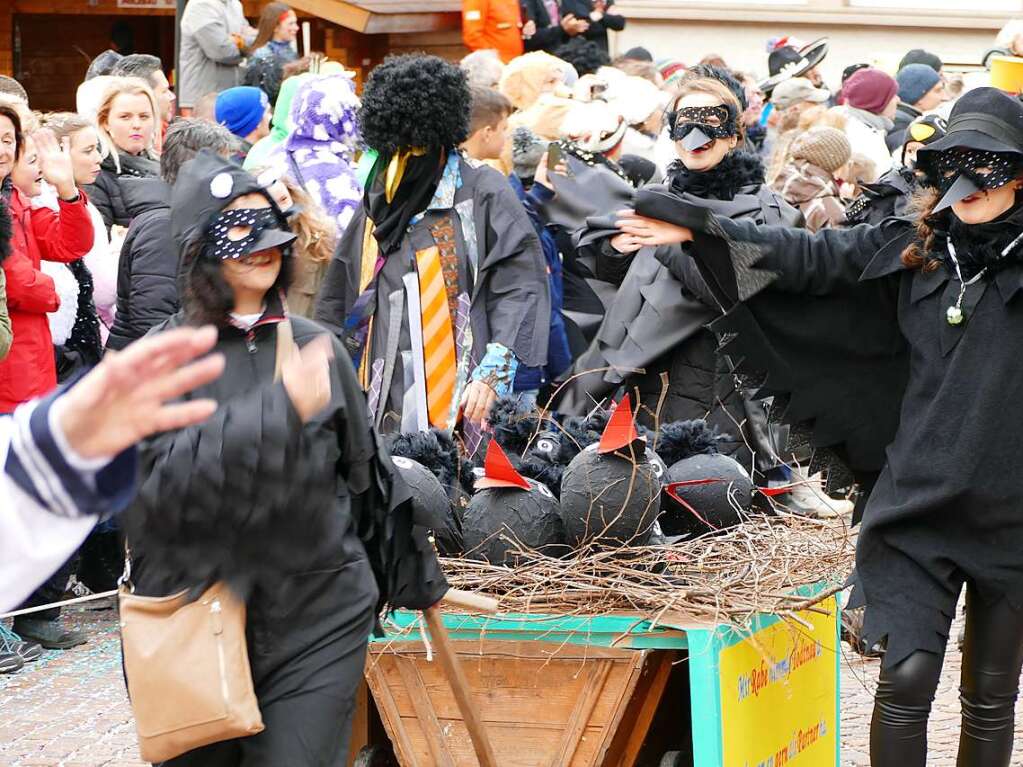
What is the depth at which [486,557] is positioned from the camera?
15.9ft

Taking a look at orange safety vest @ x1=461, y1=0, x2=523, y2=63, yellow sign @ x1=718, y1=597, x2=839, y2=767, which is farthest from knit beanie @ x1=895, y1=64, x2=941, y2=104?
yellow sign @ x1=718, y1=597, x2=839, y2=767

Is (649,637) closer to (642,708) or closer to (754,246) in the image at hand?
(642,708)

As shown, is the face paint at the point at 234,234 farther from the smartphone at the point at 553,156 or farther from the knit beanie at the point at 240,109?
the knit beanie at the point at 240,109

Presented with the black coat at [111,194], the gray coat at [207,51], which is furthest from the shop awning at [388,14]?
the black coat at [111,194]

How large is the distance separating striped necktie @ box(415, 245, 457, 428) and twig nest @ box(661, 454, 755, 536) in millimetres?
1290

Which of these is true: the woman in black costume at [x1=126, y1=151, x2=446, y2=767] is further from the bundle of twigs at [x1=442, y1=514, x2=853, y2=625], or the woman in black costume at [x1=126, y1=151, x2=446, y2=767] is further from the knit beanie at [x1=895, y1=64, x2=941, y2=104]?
the knit beanie at [x1=895, y1=64, x2=941, y2=104]

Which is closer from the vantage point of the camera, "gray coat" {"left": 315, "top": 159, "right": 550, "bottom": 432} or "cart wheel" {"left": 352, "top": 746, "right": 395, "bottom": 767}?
"cart wheel" {"left": 352, "top": 746, "right": 395, "bottom": 767}

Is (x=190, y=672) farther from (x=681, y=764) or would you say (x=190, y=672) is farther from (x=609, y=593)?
(x=681, y=764)

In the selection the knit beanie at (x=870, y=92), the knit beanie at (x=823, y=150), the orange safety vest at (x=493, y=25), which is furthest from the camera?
the orange safety vest at (x=493, y=25)

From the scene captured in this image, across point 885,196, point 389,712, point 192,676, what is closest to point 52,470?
point 192,676

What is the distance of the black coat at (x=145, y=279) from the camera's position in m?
7.10

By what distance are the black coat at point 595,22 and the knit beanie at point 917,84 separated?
2410 millimetres

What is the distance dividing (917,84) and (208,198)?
9735mm

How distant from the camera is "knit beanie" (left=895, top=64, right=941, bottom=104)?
12.8 meters
